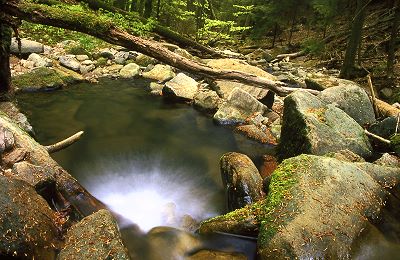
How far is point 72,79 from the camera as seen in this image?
1266cm

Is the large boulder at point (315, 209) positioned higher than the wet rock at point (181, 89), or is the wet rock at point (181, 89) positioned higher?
the large boulder at point (315, 209)

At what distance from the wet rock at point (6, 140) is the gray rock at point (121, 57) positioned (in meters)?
11.8

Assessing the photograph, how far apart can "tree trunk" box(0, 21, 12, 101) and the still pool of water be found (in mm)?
1310

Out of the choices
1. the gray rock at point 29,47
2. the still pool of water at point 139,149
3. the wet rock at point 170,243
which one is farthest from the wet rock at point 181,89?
the wet rock at point 170,243

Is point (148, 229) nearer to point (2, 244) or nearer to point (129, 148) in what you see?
point (2, 244)

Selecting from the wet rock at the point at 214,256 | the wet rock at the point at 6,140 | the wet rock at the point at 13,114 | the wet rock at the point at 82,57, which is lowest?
the wet rock at the point at 82,57

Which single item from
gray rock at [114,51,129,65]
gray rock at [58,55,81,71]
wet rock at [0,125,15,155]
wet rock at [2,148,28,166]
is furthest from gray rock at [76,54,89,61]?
wet rock at [2,148,28,166]

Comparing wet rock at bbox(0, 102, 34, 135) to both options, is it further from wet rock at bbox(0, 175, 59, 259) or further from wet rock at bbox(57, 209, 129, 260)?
wet rock at bbox(57, 209, 129, 260)

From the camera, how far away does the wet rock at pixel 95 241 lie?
3.33 m

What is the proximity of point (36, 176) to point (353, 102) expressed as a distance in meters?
7.41

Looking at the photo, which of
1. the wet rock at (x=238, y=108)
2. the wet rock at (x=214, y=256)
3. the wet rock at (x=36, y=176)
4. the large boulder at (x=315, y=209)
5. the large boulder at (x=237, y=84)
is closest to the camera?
the large boulder at (x=315, y=209)

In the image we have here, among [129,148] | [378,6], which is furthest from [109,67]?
[378,6]

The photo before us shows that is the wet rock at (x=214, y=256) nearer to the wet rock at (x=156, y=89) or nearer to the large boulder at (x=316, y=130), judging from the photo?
the large boulder at (x=316, y=130)

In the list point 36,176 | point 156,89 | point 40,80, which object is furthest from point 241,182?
point 40,80
